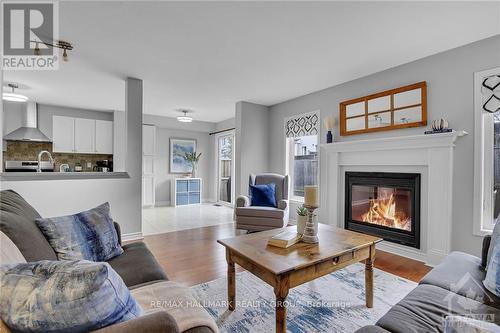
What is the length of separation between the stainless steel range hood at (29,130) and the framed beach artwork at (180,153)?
108 inches

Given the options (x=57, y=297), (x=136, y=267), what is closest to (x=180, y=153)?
(x=136, y=267)

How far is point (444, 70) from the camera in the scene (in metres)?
2.75

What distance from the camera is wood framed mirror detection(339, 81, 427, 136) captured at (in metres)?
2.95

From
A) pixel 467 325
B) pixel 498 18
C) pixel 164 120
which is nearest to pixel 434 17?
pixel 498 18

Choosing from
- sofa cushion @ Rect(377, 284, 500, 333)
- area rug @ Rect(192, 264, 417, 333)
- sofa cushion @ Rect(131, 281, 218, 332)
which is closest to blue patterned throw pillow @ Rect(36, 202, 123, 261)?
sofa cushion @ Rect(131, 281, 218, 332)

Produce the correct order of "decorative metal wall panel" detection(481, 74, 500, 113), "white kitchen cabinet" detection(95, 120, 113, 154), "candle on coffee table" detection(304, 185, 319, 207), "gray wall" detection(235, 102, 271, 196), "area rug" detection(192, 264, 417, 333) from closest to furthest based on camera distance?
"area rug" detection(192, 264, 417, 333) < "candle on coffee table" detection(304, 185, 319, 207) < "decorative metal wall panel" detection(481, 74, 500, 113) < "gray wall" detection(235, 102, 271, 196) < "white kitchen cabinet" detection(95, 120, 113, 154)

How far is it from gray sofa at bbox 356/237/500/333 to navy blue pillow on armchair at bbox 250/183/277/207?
2587 millimetres

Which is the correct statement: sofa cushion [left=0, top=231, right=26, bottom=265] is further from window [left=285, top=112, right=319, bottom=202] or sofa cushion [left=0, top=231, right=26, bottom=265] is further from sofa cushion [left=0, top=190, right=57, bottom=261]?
window [left=285, top=112, right=319, bottom=202]

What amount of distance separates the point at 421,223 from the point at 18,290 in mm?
3508

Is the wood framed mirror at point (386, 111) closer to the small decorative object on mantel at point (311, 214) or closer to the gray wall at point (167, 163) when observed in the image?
the small decorative object on mantel at point (311, 214)

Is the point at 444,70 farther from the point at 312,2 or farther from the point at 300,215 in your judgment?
the point at 300,215

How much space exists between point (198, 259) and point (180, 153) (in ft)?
15.1

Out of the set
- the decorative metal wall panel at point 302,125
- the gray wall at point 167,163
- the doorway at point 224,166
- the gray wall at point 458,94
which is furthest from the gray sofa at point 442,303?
the gray wall at point 167,163

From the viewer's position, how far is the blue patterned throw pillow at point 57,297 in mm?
657
